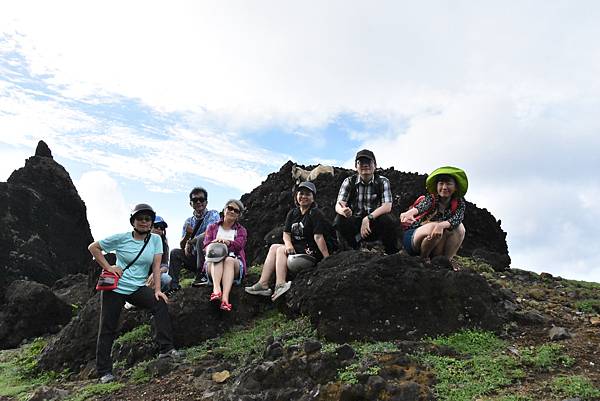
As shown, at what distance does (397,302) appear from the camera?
7.34 metres

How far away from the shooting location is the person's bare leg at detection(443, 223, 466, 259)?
784cm

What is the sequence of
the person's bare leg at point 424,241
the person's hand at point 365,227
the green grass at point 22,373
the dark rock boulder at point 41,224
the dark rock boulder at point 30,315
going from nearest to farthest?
1. the person's bare leg at point 424,241
2. the green grass at point 22,373
3. the person's hand at point 365,227
4. the dark rock boulder at point 30,315
5. the dark rock boulder at point 41,224

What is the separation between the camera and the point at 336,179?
1756cm

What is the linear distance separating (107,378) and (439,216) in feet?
17.7

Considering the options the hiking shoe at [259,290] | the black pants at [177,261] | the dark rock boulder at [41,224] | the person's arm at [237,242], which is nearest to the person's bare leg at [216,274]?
the person's arm at [237,242]

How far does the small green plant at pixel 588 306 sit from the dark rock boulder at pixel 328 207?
647 centimetres

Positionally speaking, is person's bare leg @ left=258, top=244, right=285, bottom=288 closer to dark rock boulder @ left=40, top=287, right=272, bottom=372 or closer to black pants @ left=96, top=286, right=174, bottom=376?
dark rock boulder @ left=40, top=287, right=272, bottom=372

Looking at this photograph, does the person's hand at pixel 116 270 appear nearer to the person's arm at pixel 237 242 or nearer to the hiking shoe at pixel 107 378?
the hiking shoe at pixel 107 378

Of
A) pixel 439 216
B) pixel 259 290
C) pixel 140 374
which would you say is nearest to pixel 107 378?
pixel 140 374

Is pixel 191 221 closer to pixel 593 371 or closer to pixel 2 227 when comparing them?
pixel 593 371

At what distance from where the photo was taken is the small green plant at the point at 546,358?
5.73 meters

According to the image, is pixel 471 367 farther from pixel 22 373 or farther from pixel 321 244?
pixel 22 373

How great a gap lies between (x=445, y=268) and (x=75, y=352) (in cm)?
635

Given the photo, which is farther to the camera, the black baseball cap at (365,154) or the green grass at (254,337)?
the black baseball cap at (365,154)
